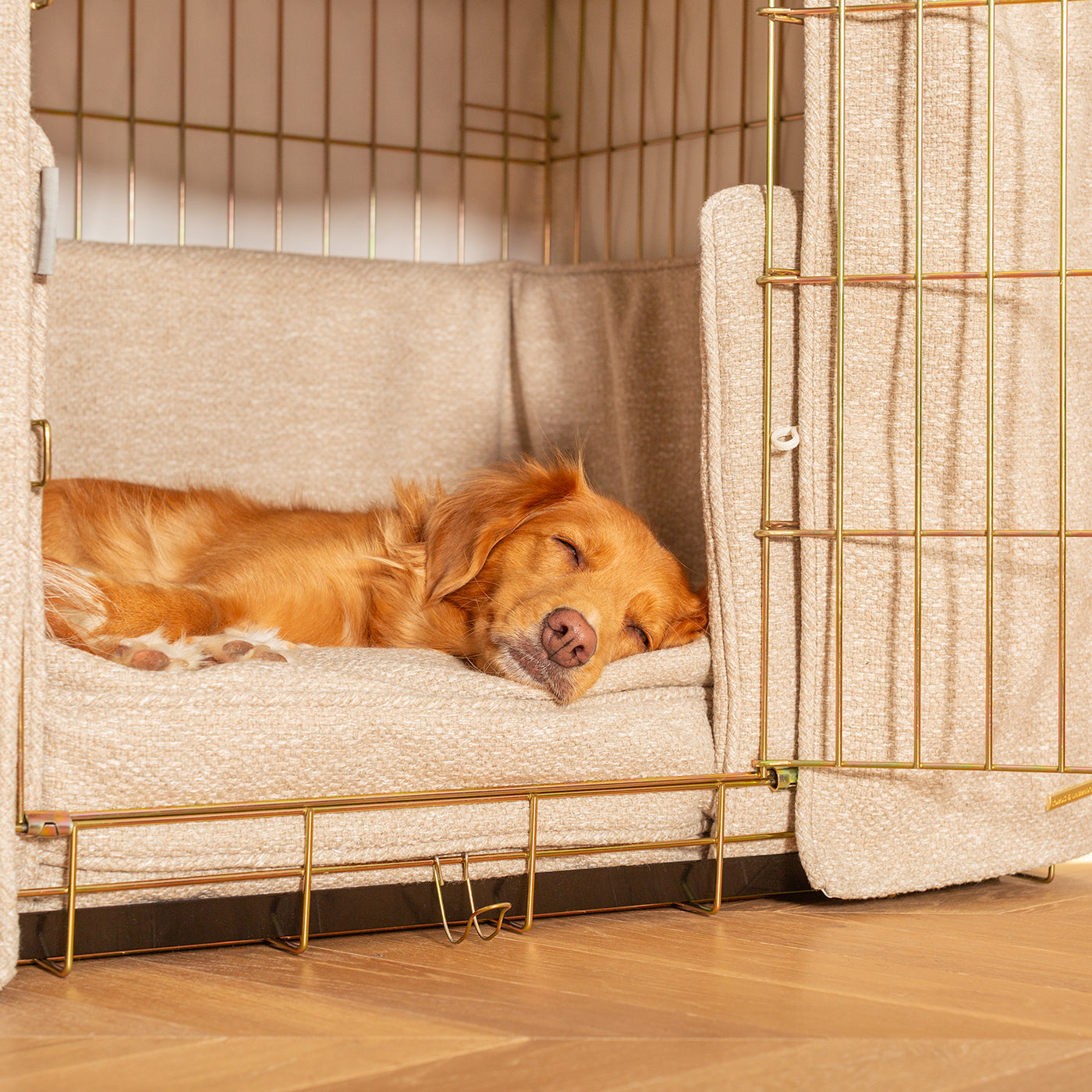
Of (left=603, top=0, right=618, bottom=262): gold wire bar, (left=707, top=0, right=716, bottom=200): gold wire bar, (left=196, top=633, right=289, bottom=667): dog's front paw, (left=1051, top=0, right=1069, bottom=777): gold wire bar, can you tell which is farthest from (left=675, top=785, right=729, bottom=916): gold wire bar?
(left=603, top=0, right=618, bottom=262): gold wire bar

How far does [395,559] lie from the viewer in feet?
8.44

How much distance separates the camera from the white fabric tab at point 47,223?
1.52 metres

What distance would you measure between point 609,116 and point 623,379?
795mm

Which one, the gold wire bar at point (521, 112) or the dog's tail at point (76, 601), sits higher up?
the gold wire bar at point (521, 112)

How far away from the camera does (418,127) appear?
3615 millimetres

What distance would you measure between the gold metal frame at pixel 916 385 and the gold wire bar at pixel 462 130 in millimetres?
1858

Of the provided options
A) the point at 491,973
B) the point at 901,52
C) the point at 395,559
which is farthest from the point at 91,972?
the point at 901,52

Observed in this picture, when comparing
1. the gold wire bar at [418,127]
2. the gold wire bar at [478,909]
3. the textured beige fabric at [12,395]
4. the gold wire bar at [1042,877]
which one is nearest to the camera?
the textured beige fabric at [12,395]

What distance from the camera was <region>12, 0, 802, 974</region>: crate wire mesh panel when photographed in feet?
10.6

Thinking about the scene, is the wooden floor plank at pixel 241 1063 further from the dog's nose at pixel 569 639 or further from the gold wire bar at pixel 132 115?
the gold wire bar at pixel 132 115

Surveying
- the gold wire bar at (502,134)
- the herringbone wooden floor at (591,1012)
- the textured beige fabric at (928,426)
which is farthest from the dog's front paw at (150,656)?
the gold wire bar at (502,134)

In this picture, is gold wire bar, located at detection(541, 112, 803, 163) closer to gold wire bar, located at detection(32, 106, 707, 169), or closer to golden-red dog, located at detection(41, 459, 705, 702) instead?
gold wire bar, located at detection(32, 106, 707, 169)

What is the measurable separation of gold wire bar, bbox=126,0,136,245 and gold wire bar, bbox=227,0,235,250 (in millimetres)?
248

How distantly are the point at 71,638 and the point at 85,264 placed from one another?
1.37 meters
